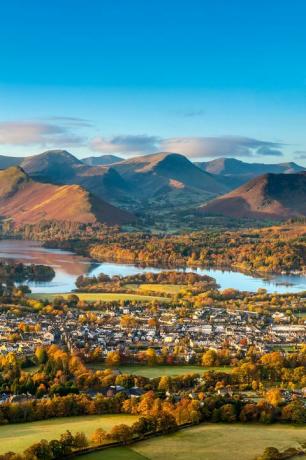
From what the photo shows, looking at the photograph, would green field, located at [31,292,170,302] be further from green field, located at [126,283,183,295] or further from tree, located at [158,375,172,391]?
tree, located at [158,375,172,391]

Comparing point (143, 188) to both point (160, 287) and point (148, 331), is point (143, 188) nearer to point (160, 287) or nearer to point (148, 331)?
point (160, 287)

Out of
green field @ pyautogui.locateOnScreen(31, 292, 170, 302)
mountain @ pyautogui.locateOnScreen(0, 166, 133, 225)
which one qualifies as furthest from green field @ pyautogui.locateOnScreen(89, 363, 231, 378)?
mountain @ pyautogui.locateOnScreen(0, 166, 133, 225)

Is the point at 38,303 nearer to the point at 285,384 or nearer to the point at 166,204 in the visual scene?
the point at 285,384

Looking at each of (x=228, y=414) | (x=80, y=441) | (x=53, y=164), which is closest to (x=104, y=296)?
(x=228, y=414)

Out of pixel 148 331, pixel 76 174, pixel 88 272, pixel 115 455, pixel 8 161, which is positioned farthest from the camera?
pixel 8 161

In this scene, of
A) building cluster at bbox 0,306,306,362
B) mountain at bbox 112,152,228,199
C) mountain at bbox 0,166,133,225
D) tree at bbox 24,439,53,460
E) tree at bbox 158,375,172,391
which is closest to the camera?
tree at bbox 24,439,53,460

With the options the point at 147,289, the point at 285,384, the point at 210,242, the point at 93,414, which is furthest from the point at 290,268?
the point at 93,414

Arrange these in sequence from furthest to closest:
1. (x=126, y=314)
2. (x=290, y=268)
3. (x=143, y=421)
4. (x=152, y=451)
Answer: (x=290, y=268), (x=126, y=314), (x=143, y=421), (x=152, y=451)
